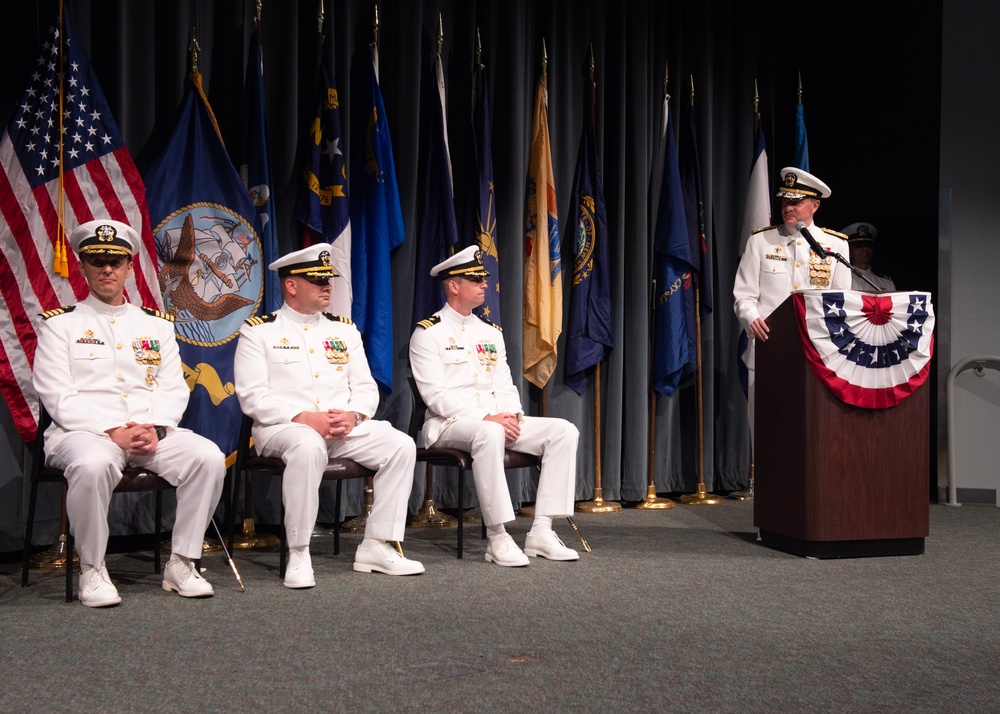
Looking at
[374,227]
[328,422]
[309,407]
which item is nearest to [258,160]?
[374,227]

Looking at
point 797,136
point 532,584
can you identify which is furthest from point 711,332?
point 532,584

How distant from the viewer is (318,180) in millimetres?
4676

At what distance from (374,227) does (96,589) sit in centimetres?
230

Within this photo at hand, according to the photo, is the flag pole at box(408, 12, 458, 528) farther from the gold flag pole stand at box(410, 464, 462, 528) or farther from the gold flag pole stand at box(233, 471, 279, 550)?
the gold flag pole stand at box(233, 471, 279, 550)

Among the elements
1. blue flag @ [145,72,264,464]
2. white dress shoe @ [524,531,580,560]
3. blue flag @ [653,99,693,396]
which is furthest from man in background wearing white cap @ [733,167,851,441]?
blue flag @ [145,72,264,464]

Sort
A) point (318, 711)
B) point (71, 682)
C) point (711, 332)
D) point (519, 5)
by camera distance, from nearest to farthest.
→ 1. point (318, 711)
2. point (71, 682)
3. point (519, 5)
4. point (711, 332)

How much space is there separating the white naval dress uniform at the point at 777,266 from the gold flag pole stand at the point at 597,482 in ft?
3.45

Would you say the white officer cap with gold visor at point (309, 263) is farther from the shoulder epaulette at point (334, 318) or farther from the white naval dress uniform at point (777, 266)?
the white naval dress uniform at point (777, 266)

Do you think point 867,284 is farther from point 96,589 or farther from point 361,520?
point 96,589

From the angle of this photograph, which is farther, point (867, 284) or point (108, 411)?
point (867, 284)

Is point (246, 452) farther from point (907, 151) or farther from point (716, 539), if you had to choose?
point (907, 151)

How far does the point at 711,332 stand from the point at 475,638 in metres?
3.88

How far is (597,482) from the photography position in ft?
18.6

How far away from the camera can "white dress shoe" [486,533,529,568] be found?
12.8 ft
